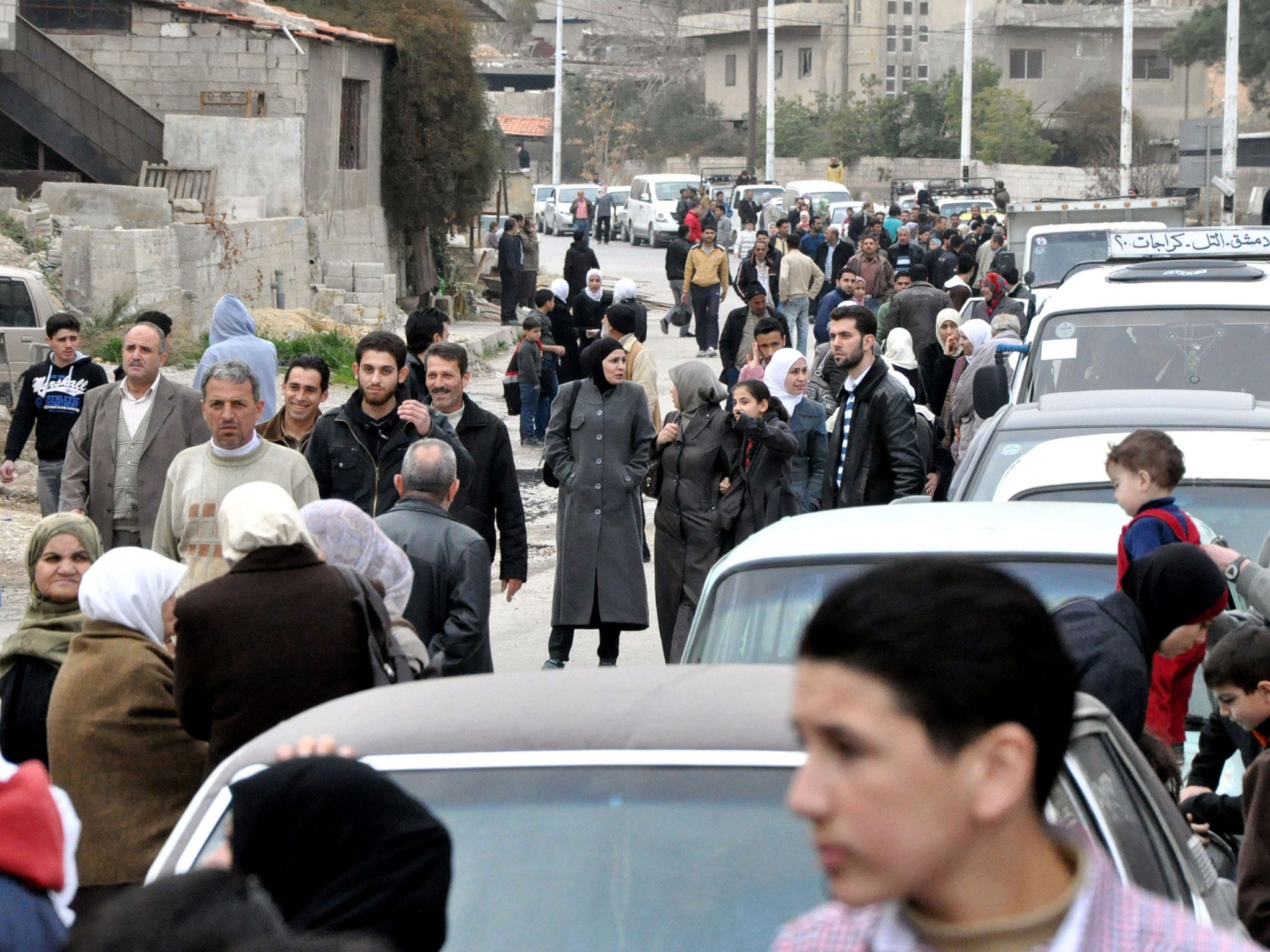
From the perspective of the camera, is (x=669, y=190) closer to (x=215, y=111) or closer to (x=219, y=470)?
(x=215, y=111)

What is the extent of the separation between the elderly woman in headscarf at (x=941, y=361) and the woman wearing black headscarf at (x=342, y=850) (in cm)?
999

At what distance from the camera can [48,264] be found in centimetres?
1948

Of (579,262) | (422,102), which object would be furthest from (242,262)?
(422,102)

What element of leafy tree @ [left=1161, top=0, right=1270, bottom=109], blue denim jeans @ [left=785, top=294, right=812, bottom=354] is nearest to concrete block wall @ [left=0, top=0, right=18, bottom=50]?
blue denim jeans @ [left=785, top=294, right=812, bottom=354]

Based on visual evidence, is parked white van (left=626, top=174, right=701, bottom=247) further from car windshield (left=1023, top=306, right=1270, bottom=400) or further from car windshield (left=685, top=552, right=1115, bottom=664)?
car windshield (left=685, top=552, right=1115, bottom=664)

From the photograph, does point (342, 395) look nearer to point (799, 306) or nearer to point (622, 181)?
point (799, 306)

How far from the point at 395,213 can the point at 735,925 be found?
2666cm

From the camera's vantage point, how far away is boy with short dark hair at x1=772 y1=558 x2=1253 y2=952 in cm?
149

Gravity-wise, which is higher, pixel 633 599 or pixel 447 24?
pixel 447 24

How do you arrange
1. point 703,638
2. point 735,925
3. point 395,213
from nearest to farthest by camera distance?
point 735,925
point 703,638
point 395,213

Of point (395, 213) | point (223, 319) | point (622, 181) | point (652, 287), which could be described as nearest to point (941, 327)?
point (223, 319)

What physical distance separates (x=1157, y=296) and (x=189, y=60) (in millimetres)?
19293

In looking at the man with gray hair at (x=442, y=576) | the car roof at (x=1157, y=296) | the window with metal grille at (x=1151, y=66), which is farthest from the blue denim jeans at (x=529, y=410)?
the window with metal grille at (x=1151, y=66)

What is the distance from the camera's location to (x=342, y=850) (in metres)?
2.07
